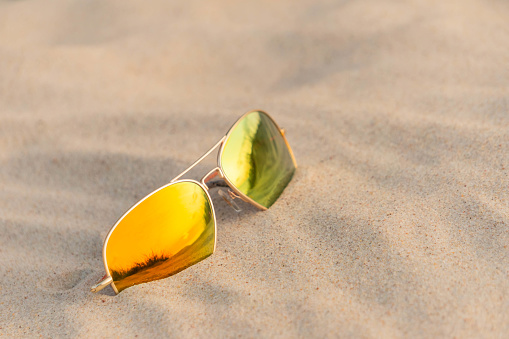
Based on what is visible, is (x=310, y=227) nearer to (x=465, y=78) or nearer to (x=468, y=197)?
(x=468, y=197)

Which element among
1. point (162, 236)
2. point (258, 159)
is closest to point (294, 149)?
point (258, 159)

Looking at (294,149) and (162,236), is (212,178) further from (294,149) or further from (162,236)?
(294,149)

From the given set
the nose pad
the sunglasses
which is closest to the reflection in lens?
the sunglasses

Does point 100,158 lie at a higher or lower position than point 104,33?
lower

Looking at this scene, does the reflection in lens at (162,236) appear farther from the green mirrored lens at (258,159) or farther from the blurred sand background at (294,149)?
the green mirrored lens at (258,159)

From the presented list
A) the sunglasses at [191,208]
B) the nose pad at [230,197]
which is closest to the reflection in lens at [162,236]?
the sunglasses at [191,208]

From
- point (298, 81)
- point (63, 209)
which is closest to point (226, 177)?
point (63, 209)
